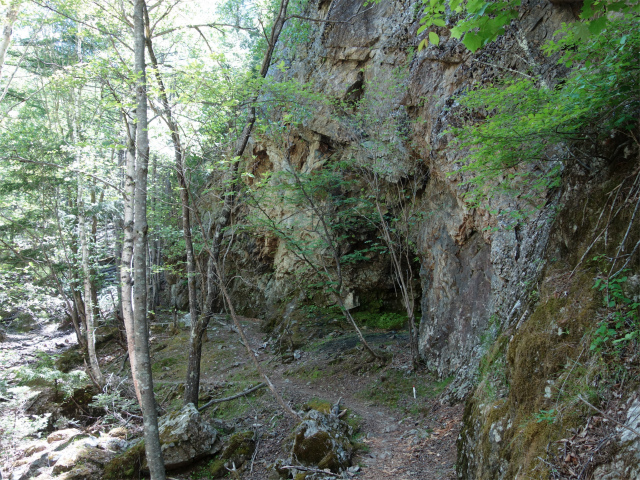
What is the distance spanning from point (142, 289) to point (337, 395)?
535 cm

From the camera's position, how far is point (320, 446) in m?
5.59

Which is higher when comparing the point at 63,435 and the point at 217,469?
the point at 63,435

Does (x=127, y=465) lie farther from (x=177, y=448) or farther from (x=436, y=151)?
(x=436, y=151)

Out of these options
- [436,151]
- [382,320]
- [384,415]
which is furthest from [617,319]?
[382,320]

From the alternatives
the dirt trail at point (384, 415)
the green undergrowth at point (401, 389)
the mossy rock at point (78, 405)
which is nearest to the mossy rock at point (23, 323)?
the mossy rock at point (78, 405)

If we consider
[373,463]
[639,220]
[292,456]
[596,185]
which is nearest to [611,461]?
[639,220]

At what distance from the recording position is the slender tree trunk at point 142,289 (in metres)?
5.39

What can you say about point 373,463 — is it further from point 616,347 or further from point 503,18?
point 503,18

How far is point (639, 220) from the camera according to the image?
3.04 meters

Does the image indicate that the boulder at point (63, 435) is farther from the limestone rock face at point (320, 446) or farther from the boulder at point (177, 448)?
the limestone rock face at point (320, 446)

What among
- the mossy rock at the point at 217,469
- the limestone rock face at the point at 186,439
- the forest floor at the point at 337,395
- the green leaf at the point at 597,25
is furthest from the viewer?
the limestone rock face at the point at 186,439

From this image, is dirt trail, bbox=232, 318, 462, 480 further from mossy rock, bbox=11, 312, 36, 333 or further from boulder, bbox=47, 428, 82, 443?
mossy rock, bbox=11, 312, 36, 333

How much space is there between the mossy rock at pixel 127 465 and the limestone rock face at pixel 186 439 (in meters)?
0.44

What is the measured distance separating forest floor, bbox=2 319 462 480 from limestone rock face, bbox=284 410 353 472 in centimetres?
27
